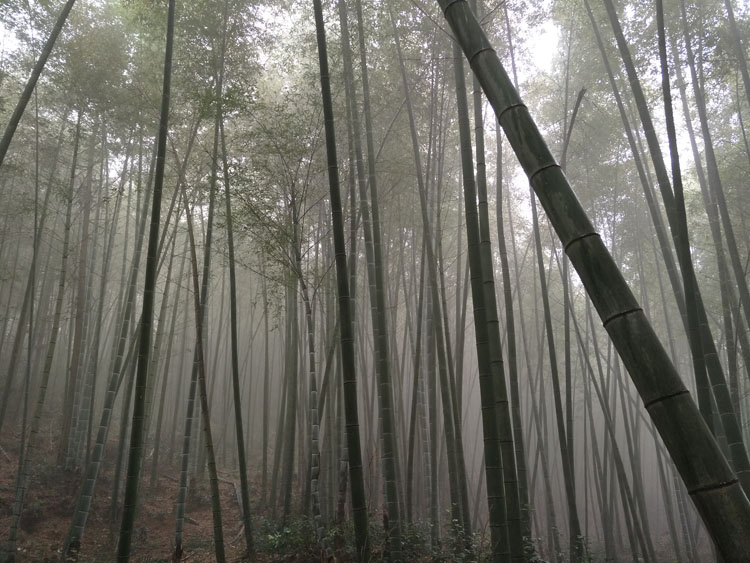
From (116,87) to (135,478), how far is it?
506 cm

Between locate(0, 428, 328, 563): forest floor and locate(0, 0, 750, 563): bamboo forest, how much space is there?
0.05 metres

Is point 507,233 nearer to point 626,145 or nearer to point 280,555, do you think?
point 626,145

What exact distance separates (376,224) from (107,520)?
5.73 meters

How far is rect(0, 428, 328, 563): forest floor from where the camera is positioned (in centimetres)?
531

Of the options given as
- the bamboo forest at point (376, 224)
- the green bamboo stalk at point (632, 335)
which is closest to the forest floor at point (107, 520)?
the bamboo forest at point (376, 224)

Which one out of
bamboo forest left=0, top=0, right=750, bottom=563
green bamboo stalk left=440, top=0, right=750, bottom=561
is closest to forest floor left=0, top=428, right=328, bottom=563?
bamboo forest left=0, top=0, right=750, bottom=563

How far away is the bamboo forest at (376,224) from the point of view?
2.58 m

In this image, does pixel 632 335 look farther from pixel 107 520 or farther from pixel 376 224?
pixel 107 520

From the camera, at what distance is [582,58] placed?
6.72 metres

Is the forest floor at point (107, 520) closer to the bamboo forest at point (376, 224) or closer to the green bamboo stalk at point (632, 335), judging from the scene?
the bamboo forest at point (376, 224)

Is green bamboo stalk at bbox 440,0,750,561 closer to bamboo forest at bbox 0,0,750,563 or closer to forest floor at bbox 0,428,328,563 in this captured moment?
bamboo forest at bbox 0,0,750,563

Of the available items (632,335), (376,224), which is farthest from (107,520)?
(632,335)

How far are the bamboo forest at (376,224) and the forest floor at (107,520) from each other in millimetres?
47

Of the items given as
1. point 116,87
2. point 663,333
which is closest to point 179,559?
point 116,87
